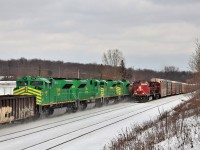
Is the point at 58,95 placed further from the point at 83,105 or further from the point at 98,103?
the point at 98,103

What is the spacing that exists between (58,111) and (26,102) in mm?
6976

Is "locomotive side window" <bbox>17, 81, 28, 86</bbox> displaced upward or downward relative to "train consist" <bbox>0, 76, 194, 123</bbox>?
upward

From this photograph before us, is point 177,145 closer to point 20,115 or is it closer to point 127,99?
point 20,115

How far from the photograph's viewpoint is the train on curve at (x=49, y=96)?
2006 cm

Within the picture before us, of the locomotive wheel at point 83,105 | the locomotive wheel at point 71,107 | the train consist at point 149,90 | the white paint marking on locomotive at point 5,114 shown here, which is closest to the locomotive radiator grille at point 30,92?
the white paint marking on locomotive at point 5,114

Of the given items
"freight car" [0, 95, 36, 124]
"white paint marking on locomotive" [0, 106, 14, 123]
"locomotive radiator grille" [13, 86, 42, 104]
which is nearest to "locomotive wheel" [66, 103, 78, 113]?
"locomotive radiator grille" [13, 86, 42, 104]

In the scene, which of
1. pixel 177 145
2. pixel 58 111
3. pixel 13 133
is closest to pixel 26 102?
pixel 13 133

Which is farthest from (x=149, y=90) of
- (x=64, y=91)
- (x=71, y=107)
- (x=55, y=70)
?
(x=55, y=70)

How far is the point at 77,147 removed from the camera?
13234mm

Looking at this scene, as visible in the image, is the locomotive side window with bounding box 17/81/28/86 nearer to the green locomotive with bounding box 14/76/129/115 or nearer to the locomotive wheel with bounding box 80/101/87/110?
the green locomotive with bounding box 14/76/129/115

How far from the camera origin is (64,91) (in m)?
28.3

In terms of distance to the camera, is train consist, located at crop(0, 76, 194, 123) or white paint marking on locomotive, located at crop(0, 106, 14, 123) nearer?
white paint marking on locomotive, located at crop(0, 106, 14, 123)

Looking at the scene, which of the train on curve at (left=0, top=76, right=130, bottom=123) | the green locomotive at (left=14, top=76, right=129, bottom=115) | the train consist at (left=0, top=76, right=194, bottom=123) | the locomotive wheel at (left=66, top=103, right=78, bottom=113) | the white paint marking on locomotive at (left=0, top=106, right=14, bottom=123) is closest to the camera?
the white paint marking on locomotive at (left=0, top=106, right=14, bottom=123)

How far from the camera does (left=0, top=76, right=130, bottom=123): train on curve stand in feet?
65.8
